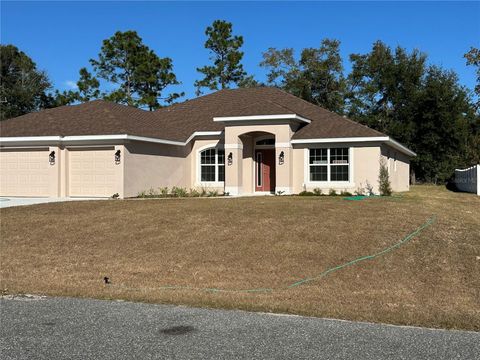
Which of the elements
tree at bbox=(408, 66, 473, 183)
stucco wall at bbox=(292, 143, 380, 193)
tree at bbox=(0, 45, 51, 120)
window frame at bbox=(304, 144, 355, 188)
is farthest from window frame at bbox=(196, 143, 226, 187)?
tree at bbox=(0, 45, 51, 120)

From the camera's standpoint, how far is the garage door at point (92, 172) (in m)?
23.0

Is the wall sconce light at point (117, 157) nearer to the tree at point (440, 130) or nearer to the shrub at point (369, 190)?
the shrub at point (369, 190)

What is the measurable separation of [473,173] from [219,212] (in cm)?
1657

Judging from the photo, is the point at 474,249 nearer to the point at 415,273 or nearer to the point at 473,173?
the point at 415,273

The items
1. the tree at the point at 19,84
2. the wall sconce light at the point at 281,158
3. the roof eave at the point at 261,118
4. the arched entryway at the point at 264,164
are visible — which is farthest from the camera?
the tree at the point at 19,84

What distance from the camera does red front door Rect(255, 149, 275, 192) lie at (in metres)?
25.8

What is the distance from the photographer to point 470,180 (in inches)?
1098

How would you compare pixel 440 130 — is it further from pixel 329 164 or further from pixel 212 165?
pixel 212 165

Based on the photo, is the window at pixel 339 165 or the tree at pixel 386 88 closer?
the window at pixel 339 165

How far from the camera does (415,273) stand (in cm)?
1029

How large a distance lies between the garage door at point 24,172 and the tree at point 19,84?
105 ft

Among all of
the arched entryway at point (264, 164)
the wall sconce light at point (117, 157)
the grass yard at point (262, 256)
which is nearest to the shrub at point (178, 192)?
the wall sconce light at point (117, 157)

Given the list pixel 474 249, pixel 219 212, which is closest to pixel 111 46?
pixel 219 212

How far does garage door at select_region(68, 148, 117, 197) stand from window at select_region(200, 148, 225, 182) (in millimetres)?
5307
